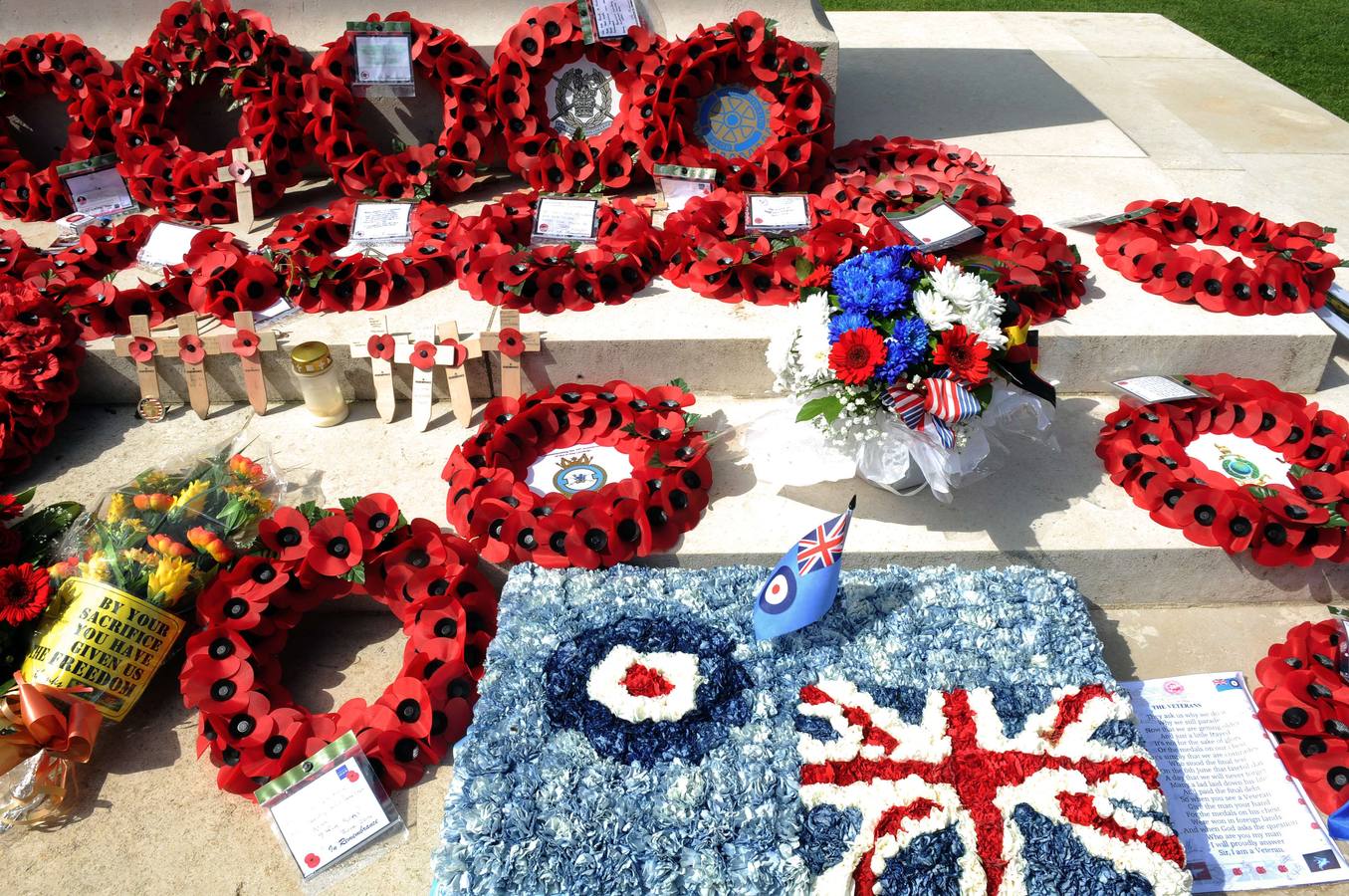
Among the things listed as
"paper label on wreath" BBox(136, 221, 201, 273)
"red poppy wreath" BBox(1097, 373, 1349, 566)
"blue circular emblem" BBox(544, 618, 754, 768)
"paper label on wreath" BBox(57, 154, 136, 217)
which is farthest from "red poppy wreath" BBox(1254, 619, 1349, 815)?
"paper label on wreath" BBox(57, 154, 136, 217)

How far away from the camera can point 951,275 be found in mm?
2312

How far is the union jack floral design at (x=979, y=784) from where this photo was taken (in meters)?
1.79

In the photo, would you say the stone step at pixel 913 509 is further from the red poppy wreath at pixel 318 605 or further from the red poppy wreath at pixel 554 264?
the red poppy wreath at pixel 554 264

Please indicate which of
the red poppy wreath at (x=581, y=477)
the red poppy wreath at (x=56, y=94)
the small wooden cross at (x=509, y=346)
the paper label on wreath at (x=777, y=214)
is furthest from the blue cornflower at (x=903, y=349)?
the red poppy wreath at (x=56, y=94)

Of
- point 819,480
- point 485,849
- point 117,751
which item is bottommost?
point 117,751

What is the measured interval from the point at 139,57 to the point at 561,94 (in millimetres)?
1748

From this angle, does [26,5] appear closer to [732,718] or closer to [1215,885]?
[732,718]

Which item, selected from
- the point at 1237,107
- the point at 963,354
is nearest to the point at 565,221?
the point at 963,354

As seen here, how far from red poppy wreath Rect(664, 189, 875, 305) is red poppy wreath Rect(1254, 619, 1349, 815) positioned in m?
1.67

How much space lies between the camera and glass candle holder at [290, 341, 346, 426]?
114 inches

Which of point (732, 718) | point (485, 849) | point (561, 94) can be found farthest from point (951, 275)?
point (561, 94)

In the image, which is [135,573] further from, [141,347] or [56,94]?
[56,94]

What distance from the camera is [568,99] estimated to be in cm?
400

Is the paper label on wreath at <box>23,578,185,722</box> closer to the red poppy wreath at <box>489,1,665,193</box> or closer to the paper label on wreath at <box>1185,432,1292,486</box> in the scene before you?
the red poppy wreath at <box>489,1,665,193</box>
